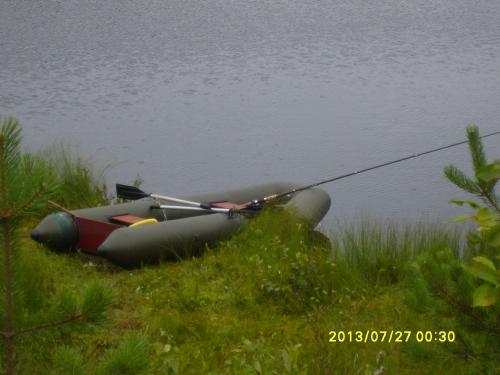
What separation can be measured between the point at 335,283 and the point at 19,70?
299 inches

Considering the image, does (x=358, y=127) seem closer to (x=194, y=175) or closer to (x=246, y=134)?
(x=246, y=134)

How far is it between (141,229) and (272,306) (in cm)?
109

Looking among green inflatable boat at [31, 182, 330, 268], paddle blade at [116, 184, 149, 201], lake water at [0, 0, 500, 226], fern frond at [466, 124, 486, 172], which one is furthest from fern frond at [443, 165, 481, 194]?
lake water at [0, 0, 500, 226]

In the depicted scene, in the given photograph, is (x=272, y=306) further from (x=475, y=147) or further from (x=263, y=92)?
(x=263, y=92)

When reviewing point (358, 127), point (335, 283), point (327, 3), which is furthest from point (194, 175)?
point (327, 3)

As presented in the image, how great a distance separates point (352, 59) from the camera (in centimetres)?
1134

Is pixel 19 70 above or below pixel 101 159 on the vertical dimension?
above

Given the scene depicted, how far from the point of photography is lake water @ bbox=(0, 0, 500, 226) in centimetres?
774

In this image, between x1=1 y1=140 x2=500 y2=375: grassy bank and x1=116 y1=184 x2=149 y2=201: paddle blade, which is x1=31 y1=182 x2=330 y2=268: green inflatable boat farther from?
x1=116 y1=184 x2=149 y2=201: paddle blade

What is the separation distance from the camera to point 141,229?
16.3ft

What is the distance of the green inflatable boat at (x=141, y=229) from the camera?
4887mm
